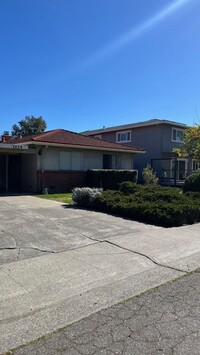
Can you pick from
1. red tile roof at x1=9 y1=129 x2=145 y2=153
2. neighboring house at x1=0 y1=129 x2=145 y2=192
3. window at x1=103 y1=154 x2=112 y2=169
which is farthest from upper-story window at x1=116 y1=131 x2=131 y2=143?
window at x1=103 y1=154 x2=112 y2=169

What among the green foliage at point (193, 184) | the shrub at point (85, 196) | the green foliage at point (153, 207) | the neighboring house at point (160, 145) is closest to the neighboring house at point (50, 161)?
the neighboring house at point (160, 145)

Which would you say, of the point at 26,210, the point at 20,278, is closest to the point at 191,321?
the point at 20,278

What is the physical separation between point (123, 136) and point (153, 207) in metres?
21.2

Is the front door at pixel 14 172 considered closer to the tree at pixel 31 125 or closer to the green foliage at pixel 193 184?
the green foliage at pixel 193 184

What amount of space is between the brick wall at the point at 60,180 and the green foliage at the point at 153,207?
6364 mm

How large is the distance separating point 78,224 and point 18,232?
190cm

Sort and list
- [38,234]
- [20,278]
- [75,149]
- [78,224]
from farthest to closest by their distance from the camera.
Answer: [75,149] < [78,224] < [38,234] < [20,278]

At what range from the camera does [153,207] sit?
33.4 feet

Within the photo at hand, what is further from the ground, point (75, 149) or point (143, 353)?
point (75, 149)

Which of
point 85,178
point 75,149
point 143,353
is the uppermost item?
point 75,149

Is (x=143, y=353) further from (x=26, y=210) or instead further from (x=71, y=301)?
(x=26, y=210)

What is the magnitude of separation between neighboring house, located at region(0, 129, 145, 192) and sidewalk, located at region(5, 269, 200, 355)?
14.6 m

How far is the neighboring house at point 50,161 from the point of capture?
60.2 feet

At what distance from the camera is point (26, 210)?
11.4m
